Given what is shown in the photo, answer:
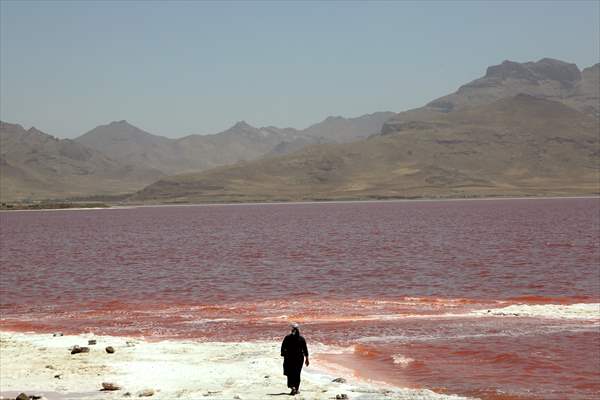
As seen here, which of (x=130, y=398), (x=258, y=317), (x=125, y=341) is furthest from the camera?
(x=258, y=317)

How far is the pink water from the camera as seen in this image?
1096 inches

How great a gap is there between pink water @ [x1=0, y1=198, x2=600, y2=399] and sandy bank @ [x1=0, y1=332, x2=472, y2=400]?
2706 mm

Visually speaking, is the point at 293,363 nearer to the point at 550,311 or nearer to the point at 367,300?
the point at 550,311

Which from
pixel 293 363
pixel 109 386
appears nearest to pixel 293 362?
pixel 293 363

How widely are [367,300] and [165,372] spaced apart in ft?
71.2

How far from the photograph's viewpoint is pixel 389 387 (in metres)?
24.4

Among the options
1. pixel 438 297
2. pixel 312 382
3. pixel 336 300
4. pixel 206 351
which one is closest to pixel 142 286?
pixel 336 300

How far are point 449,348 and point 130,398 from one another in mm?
13509

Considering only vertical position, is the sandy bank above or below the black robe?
below

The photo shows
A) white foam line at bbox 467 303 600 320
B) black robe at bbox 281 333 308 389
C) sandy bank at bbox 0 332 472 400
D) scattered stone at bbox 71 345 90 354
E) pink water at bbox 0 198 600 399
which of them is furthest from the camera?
white foam line at bbox 467 303 600 320

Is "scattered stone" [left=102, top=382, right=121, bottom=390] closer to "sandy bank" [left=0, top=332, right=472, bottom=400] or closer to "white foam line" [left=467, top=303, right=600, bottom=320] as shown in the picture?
"sandy bank" [left=0, top=332, right=472, bottom=400]

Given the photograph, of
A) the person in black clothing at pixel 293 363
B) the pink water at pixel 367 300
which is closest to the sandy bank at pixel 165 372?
the person in black clothing at pixel 293 363

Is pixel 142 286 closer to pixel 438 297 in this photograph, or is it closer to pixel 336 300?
pixel 336 300

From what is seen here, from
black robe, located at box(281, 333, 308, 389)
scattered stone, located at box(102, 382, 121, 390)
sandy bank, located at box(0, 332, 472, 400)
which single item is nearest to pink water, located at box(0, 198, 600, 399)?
sandy bank, located at box(0, 332, 472, 400)
